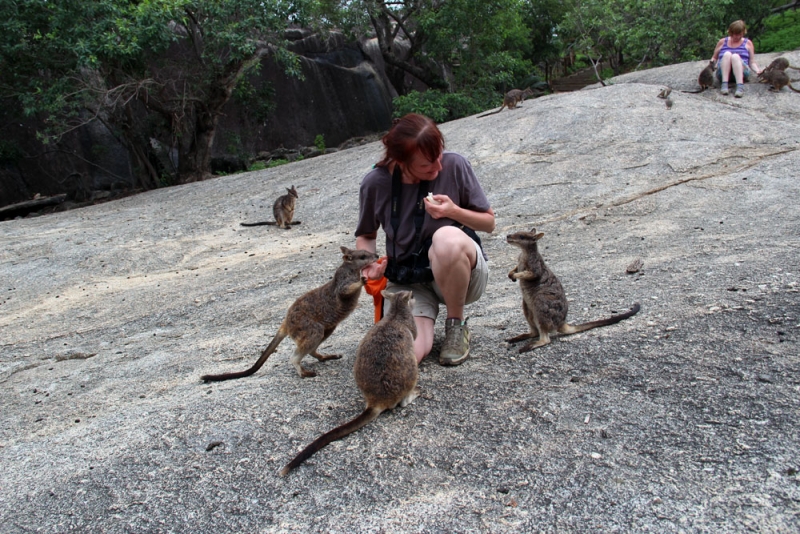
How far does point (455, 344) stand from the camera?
3.80 m

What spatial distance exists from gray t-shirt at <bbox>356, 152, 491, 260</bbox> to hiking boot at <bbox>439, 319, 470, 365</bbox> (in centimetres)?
53


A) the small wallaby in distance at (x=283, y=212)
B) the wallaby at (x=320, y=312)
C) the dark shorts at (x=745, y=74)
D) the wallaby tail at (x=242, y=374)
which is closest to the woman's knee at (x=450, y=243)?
the wallaby at (x=320, y=312)

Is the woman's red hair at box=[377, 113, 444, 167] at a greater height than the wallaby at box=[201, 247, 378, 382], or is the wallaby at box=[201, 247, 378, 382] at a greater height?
the woman's red hair at box=[377, 113, 444, 167]

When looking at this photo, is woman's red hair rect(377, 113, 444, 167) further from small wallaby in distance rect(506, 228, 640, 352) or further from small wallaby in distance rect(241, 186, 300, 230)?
small wallaby in distance rect(241, 186, 300, 230)

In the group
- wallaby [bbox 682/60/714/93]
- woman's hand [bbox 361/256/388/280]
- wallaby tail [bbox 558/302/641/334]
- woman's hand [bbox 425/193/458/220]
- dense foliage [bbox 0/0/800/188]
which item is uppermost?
dense foliage [bbox 0/0/800/188]

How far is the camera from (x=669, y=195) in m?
8.16

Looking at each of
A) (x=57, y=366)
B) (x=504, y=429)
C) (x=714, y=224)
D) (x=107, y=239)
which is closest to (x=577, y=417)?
(x=504, y=429)

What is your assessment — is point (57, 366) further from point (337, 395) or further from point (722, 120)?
point (722, 120)

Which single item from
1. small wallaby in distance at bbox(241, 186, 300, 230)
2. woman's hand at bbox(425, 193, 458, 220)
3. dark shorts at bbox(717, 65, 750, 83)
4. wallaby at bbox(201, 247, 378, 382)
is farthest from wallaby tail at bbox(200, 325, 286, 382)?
dark shorts at bbox(717, 65, 750, 83)

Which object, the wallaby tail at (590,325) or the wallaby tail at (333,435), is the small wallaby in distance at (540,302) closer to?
the wallaby tail at (590,325)

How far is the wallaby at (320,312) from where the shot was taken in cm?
400

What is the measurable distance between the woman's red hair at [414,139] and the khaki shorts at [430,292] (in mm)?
704

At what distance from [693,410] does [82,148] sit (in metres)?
19.5

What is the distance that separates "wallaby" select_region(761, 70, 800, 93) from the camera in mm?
11727
